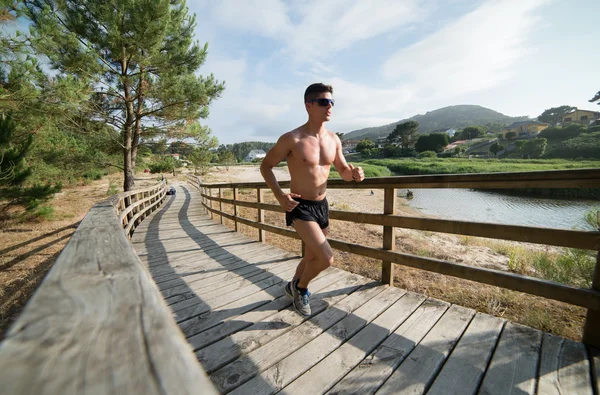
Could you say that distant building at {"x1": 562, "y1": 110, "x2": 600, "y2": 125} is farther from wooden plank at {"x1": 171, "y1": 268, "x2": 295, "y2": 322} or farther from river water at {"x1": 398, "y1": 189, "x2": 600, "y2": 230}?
wooden plank at {"x1": 171, "y1": 268, "x2": 295, "y2": 322}

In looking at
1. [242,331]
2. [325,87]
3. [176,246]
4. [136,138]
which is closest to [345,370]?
[242,331]

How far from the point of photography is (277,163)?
2.04 meters

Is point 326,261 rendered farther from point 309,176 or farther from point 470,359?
point 470,359

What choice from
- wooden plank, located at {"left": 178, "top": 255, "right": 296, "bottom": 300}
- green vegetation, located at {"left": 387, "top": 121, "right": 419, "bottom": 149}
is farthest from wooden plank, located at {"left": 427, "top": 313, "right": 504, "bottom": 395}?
green vegetation, located at {"left": 387, "top": 121, "right": 419, "bottom": 149}

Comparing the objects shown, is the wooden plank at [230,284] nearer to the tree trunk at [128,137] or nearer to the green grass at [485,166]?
the tree trunk at [128,137]

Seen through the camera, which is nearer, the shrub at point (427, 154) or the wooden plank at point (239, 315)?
the wooden plank at point (239, 315)

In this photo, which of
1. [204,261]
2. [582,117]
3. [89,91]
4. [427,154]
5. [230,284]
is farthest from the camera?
[582,117]

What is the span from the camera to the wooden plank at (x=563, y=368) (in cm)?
135

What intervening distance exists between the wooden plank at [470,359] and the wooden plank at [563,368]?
0.24m

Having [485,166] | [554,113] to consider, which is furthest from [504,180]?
[554,113]

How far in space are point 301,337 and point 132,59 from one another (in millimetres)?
11027

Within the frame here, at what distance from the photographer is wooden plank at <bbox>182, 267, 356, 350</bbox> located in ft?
6.17

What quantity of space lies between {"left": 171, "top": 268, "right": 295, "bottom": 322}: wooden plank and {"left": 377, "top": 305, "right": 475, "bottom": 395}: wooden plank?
1.50 metres

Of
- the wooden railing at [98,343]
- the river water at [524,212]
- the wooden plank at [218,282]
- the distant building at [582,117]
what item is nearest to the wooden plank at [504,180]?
the wooden plank at [218,282]
